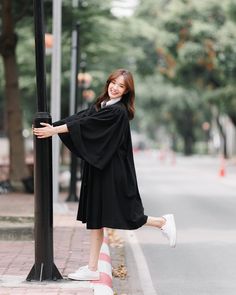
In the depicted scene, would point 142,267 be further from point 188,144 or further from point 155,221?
point 188,144

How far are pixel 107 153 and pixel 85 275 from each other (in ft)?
3.87

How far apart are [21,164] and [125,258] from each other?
1181 centimetres

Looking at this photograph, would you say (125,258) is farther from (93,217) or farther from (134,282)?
(93,217)

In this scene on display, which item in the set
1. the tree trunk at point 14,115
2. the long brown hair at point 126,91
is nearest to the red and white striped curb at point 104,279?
the long brown hair at point 126,91

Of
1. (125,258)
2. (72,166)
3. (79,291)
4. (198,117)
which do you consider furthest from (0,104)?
(79,291)

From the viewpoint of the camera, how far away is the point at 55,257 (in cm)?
908

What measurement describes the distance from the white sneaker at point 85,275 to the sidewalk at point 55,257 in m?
0.08

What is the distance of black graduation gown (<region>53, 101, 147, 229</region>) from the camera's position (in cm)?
699

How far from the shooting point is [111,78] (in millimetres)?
7191

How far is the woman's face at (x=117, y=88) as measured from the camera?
7.16 metres

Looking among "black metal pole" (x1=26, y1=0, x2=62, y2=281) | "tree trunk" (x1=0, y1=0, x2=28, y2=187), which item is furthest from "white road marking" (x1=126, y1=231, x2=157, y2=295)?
"tree trunk" (x1=0, y1=0, x2=28, y2=187)

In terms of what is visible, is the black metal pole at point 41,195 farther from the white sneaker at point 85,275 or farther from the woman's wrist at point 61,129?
the woman's wrist at point 61,129

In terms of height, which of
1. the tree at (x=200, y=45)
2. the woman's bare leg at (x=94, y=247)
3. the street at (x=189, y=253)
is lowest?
the street at (x=189, y=253)

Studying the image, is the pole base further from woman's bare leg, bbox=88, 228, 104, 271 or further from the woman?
woman's bare leg, bbox=88, 228, 104, 271
